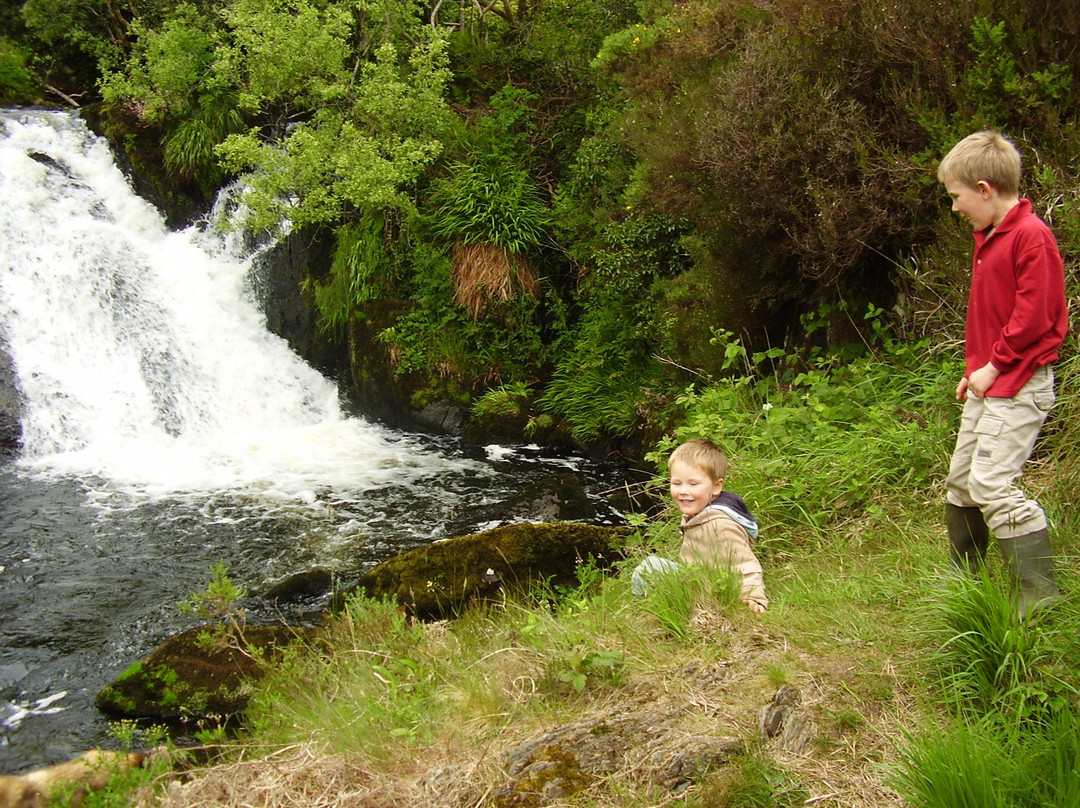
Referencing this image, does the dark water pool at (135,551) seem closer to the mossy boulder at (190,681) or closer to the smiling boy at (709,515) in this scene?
the mossy boulder at (190,681)

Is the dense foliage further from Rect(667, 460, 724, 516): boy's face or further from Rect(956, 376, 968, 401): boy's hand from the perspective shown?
Rect(667, 460, 724, 516): boy's face

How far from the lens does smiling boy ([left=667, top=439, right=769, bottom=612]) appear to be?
157 inches

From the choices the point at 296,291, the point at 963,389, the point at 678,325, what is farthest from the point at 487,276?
the point at 963,389

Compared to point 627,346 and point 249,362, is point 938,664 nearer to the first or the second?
point 627,346

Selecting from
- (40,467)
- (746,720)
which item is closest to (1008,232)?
(746,720)

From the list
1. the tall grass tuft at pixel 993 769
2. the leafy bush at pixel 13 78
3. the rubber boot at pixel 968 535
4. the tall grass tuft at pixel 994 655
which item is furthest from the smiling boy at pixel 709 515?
the leafy bush at pixel 13 78

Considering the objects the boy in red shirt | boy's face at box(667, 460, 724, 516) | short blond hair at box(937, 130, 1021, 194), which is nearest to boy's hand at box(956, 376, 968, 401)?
the boy in red shirt

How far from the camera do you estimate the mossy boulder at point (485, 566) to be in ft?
18.6

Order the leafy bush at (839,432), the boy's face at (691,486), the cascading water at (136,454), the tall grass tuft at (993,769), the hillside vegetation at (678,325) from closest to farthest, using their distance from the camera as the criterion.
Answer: the tall grass tuft at (993,769), the hillside vegetation at (678,325), the boy's face at (691,486), the leafy bush at (839,432), the cascading water at (136,454)

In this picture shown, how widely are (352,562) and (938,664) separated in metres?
5.21

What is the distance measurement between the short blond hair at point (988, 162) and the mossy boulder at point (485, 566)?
10.7 feet

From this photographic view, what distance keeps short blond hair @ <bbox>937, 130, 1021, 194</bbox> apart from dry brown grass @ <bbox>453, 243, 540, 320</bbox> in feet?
26.8

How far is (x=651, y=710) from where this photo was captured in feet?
10.2

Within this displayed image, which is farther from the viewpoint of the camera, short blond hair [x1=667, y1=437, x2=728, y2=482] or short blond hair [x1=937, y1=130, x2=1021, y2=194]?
short blond hair [x1=667, y1=437, x2=728, y2=482]
